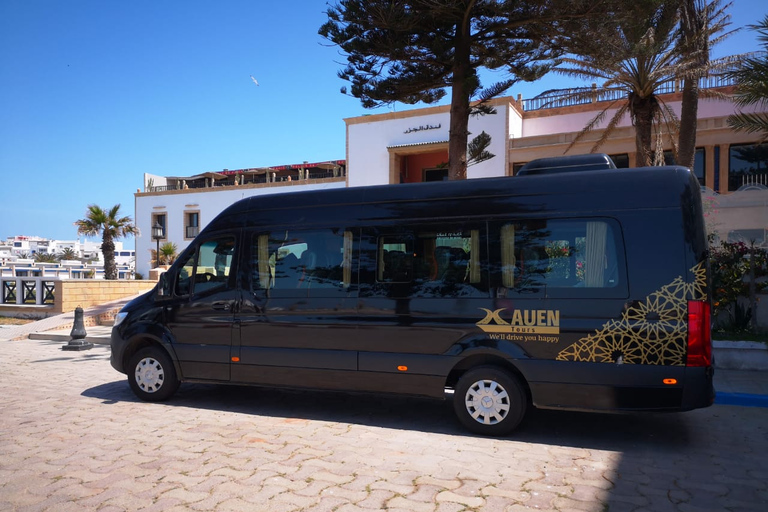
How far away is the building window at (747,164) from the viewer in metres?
21.9

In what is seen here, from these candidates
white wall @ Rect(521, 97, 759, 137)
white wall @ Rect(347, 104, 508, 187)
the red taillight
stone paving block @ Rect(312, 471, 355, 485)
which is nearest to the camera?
stone paving block @ Rect(312, 471, 355, 485)

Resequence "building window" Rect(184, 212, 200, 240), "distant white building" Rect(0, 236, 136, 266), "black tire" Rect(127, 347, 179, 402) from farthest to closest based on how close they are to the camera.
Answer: "distant white building" Rect(0, 236, 136, 266) < "building window" Rect(184, 212, 200, 240) < "black tire" Rect(127, 347, 179, 402)

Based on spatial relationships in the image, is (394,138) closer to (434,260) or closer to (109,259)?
(109,259)

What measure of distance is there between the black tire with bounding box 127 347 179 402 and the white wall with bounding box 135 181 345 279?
108ft

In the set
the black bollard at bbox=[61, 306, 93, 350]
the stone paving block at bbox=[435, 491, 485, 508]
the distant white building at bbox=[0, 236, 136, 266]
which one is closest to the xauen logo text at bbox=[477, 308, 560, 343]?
the stone paving block at bbox=[435, 491, 485, 508]

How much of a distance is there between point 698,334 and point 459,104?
7.51m

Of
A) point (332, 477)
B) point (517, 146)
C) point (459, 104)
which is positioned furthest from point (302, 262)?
point (517, 146)

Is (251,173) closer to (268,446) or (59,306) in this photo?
(59,306)

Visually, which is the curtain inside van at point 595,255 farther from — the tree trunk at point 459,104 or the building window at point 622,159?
the building window at point 622,159

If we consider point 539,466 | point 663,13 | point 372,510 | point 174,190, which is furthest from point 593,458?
point 174,190

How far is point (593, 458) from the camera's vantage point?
470cm

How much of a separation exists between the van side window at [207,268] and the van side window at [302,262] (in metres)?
0.37

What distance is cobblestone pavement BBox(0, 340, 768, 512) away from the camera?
149 inches

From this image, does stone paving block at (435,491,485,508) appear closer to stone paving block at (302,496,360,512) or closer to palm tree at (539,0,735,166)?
stone paving block at (302,496,360,512)
